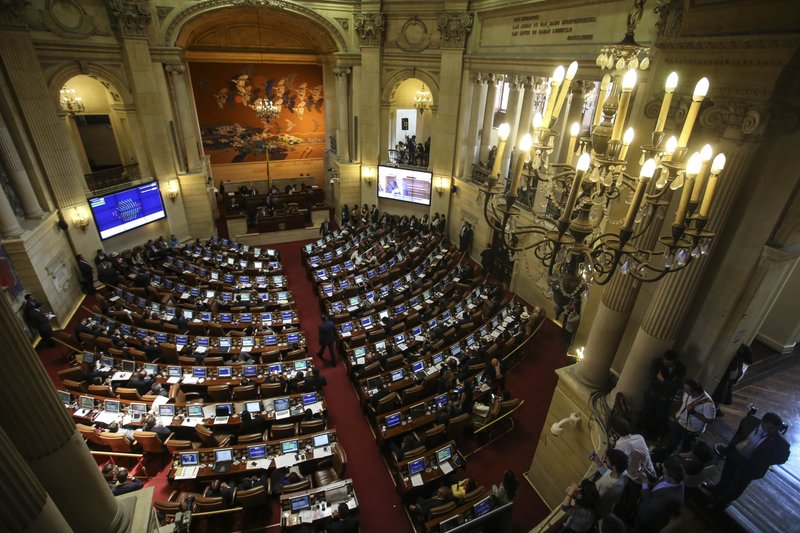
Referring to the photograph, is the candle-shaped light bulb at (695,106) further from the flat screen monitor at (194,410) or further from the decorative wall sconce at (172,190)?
the decorative wall sconce at (172,190)

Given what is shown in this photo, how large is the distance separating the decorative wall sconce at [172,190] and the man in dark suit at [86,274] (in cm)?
396

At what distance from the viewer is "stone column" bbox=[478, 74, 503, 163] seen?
15530 mm

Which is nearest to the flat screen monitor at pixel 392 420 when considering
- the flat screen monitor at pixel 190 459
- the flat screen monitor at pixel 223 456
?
the flat screen monitor at pixel 223 456

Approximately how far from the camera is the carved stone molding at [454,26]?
15139 millimetres

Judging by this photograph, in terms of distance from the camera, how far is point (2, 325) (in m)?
2.97

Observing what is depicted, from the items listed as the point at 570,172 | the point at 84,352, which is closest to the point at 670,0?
the point at 570,172

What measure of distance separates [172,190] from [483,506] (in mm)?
15425

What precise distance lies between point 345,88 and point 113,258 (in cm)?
1150

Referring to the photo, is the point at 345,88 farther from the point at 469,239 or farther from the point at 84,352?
the point at 84,352

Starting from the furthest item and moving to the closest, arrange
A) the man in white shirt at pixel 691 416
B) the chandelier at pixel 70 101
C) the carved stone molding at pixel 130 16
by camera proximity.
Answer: the chandelier at pixel 70 101 < the carved stone molding at pixel 130 16 < the man in white shirt at pixel 691 416

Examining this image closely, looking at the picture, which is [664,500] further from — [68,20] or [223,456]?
[68,20]

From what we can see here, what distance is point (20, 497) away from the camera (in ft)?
9.26

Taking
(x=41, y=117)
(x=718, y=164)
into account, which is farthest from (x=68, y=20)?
(x=718, y=164)

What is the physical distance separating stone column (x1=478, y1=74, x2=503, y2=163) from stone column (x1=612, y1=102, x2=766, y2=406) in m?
11.9
